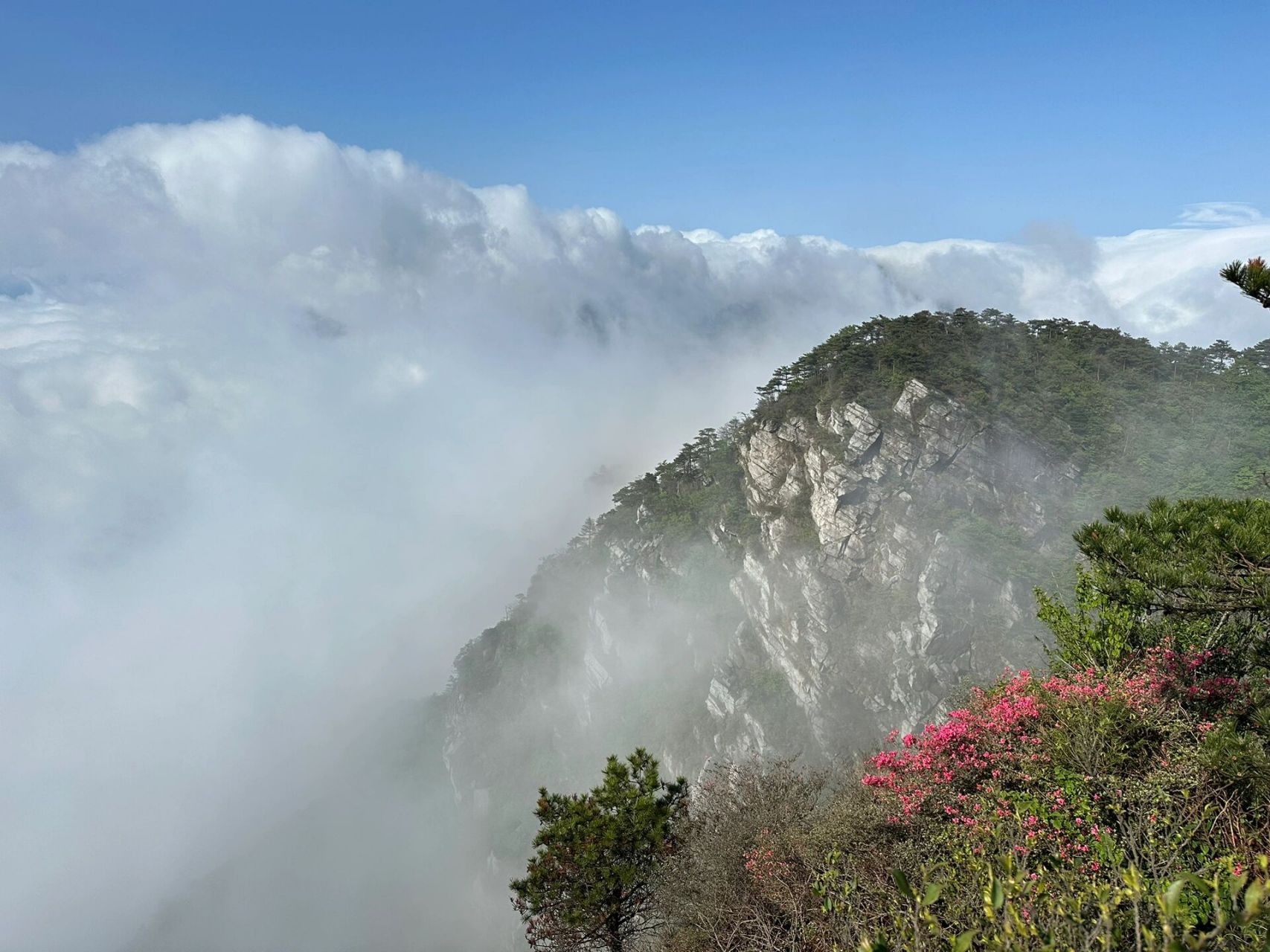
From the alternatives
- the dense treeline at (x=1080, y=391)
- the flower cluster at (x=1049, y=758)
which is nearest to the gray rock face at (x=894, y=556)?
the dense treeline at (x=1080, y=391)

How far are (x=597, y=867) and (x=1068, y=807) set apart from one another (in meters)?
9.81

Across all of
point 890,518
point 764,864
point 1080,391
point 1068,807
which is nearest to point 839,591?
point 890,518

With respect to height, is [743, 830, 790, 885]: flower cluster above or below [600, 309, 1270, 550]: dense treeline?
below

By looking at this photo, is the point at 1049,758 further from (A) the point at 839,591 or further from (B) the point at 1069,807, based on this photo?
(A) the point at 839,591

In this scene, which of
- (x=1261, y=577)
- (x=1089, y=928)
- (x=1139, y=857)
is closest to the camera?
(x=1089, y=928)

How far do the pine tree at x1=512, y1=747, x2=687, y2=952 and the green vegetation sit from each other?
0.26 metres

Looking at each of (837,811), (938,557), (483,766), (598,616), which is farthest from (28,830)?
(837,811)

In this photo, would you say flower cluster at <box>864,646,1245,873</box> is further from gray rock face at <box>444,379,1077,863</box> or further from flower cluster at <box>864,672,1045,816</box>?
gray rock face at <box>444,379,1077,863</box>

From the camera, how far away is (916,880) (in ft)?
32.2

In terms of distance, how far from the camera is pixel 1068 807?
33.2ft

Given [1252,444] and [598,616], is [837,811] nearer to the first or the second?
[1252,444]

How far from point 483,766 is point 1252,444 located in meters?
84.3

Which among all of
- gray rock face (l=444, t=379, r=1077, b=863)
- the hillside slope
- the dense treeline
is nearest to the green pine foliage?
gray rock face (l=444, t=379, r=1077, b=863)

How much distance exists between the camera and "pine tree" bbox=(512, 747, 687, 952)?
51.3ft
